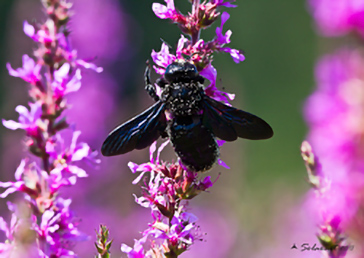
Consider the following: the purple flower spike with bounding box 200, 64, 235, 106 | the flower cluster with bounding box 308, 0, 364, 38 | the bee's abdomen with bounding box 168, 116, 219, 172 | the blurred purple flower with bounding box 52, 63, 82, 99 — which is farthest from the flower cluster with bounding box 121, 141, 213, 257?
the flower cluster with bounding box 308, 0, 364, 38

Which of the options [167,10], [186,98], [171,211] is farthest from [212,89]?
[171,211]

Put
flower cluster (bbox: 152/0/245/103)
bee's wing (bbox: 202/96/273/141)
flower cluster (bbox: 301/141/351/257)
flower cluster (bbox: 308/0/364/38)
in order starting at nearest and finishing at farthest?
flower cluster (bbox: 301/141/351/257) < flower cluster (bbox: 152/0/245/103) < bee's wing (bbox: 202/96/273/141) < flower cluster (bbox: 308/0/364/38)

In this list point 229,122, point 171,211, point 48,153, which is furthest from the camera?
point 229,122

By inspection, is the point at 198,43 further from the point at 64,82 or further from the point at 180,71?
the point at 64,82

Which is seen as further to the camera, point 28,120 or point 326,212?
point 28,120

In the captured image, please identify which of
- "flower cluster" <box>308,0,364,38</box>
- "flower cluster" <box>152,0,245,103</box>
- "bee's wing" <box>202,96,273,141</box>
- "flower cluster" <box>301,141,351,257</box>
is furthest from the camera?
"flower cluster" <box>308,0,364,38</box>

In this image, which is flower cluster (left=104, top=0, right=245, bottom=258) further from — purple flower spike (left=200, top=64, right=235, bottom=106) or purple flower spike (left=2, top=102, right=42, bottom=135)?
purple flower spike (left=2, top=102, right=42, bottom=135)

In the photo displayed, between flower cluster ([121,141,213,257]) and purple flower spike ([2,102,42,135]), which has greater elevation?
purple flower spike ([2,102,42,135])
